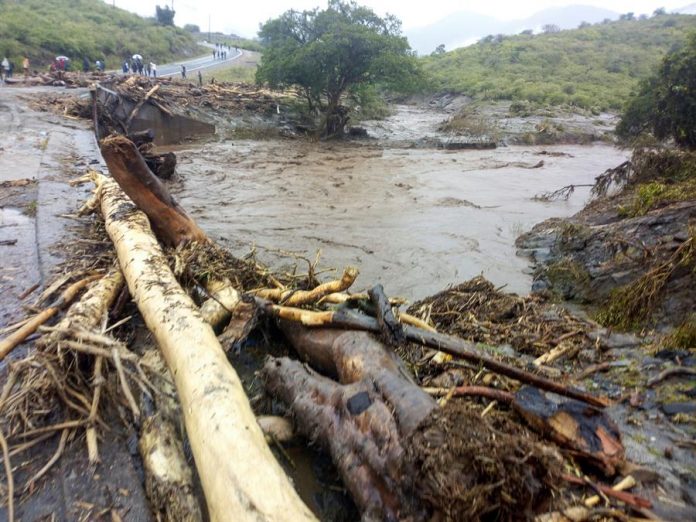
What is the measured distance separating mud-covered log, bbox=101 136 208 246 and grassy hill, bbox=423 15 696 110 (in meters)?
27.9

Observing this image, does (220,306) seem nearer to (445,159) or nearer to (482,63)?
(445,159)

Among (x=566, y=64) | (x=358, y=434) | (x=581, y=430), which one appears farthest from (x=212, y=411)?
(x=566, y=64)

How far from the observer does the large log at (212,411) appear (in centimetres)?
188

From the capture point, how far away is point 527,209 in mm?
10648

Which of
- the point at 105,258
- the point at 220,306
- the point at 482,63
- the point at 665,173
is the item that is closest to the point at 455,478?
the point at 220,306

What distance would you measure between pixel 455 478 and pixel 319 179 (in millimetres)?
12331

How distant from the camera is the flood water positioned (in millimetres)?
7184

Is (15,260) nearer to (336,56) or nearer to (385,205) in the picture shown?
(385,205)

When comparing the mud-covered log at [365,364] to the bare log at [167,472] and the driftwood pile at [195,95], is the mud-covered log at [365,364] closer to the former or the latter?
the bare log at [167,472]

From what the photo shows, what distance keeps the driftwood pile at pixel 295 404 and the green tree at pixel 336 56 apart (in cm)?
1898

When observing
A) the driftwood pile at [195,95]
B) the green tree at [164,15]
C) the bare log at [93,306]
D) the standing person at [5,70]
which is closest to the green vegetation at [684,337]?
the bare log at [93,306]

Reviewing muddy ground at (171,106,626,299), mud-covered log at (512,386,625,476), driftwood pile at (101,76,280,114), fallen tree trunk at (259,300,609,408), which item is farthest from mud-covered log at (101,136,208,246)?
driftwood pile at (101,76,280,114)

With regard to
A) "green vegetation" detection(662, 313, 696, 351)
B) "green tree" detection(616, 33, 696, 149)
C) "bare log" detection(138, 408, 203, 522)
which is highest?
"green tree" detection(616, 33, 696, 149)

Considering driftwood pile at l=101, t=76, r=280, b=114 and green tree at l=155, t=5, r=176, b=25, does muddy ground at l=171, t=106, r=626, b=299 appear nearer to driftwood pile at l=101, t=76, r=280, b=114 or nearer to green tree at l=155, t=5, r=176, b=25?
driftwood pile at l=101, t=76, r=280, b=114
